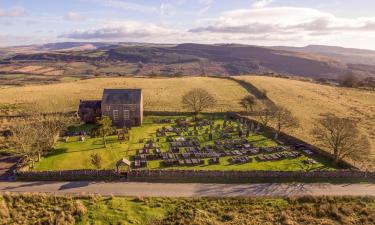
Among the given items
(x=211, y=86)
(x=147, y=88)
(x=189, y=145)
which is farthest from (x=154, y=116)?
(x=211, y=86)

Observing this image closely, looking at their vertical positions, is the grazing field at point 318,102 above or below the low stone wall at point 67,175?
above

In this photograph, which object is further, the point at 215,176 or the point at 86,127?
the point at 86,127

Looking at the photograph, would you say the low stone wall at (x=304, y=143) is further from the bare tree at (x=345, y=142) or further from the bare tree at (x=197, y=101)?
the bare tree at (x=197, y=101)

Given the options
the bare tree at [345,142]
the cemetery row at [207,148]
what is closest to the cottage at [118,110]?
the cemetery row at [207,148]

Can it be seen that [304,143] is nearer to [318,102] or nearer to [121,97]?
[121,97]

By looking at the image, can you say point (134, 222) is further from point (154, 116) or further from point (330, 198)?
point (154, 116)

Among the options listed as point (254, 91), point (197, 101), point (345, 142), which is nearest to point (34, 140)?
point (197, 101)

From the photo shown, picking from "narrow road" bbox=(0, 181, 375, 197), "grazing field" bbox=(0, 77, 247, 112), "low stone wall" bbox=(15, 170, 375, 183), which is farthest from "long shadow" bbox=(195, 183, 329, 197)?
"grazing field" bbox=(0, 77, 247, 112)
